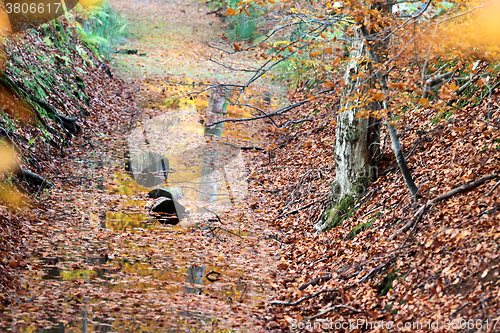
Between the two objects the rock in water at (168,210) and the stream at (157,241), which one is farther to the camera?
the rock in water at (168,210)

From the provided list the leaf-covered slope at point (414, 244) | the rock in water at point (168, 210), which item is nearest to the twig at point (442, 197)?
the leaf-covered slope at point (414, 244)

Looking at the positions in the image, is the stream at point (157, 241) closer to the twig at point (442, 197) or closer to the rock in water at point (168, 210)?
the rock in water at point (168, 210)

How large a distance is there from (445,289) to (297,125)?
401 inches

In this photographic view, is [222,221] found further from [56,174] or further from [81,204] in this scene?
[56,174]

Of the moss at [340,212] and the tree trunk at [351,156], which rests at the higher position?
the tree trunk at [351,156]

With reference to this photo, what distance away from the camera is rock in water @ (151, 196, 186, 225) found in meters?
8.59

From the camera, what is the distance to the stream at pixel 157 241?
4848mm

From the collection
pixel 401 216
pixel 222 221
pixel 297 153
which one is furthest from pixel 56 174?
pixel 401 216

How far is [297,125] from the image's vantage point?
13.7 m

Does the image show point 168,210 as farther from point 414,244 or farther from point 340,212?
point 414,244

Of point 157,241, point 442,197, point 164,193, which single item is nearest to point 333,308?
point 442,197

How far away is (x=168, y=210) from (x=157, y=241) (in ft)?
5.31

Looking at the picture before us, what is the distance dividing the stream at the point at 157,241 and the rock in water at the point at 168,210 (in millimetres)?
239

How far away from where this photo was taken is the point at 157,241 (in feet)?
24.0
